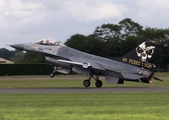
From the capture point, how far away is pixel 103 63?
1297 inches

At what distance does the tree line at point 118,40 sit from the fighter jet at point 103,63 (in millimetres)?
45576

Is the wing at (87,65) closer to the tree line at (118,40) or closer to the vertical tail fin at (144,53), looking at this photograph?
the vertical tail fin at (144,53)

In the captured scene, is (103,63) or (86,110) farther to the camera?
(103,63)

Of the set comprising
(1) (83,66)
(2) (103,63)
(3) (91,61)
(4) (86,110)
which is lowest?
(4) (86,110)

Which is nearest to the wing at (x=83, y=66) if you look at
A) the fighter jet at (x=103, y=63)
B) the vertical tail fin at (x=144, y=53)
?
the fighter jet at (x=103, y=63)

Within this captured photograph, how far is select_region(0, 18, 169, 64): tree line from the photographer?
3167 inches

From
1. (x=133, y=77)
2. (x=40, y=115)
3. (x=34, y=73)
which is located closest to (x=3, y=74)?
(x=34, y=73)

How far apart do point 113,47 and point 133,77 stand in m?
50.2

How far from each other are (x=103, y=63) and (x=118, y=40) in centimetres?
5239

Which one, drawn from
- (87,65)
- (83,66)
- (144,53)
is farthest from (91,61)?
(144,53)

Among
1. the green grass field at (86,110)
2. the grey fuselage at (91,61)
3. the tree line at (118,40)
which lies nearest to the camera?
the green grass field at (86,110)

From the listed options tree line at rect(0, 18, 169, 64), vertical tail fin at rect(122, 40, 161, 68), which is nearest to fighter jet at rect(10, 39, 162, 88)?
vertical tail fin at rect(122, 40, 161, 68)

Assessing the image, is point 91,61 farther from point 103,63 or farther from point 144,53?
point 144,53

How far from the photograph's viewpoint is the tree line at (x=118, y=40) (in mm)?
80438
